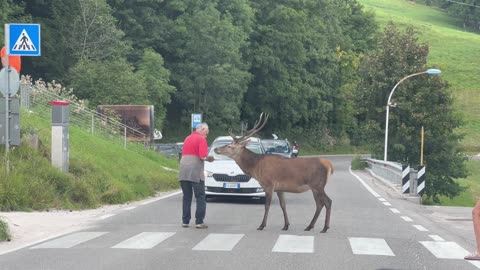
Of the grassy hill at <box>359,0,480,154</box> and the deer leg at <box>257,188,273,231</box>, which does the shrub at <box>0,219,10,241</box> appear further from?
the grassy hill at <box>359,0,480,154</box>

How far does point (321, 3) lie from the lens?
81.8m

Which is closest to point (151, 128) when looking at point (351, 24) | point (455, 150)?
point (455, 150)

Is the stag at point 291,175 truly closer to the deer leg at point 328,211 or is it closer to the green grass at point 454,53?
the deer leg at point 328,211

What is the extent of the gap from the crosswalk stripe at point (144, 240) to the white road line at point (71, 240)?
704 millimetres

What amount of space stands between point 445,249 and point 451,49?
107821mm

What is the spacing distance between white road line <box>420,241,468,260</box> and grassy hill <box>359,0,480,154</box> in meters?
63.2

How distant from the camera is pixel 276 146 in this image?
3425cm

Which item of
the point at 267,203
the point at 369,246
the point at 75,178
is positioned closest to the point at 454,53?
the point at 75,178

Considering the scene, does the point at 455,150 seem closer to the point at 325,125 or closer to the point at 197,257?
the point at 325,125

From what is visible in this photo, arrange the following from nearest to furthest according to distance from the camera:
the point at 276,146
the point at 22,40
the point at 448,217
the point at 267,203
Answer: the point at 267,203
the point at 22,40
the point at 448,217
the point at 276,146

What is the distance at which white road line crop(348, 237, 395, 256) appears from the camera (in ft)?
38.0

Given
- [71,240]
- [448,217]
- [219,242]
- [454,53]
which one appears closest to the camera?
[219,242]

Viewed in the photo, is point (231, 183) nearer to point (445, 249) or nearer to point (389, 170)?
point (445, 249)

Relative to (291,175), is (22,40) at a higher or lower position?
higher
